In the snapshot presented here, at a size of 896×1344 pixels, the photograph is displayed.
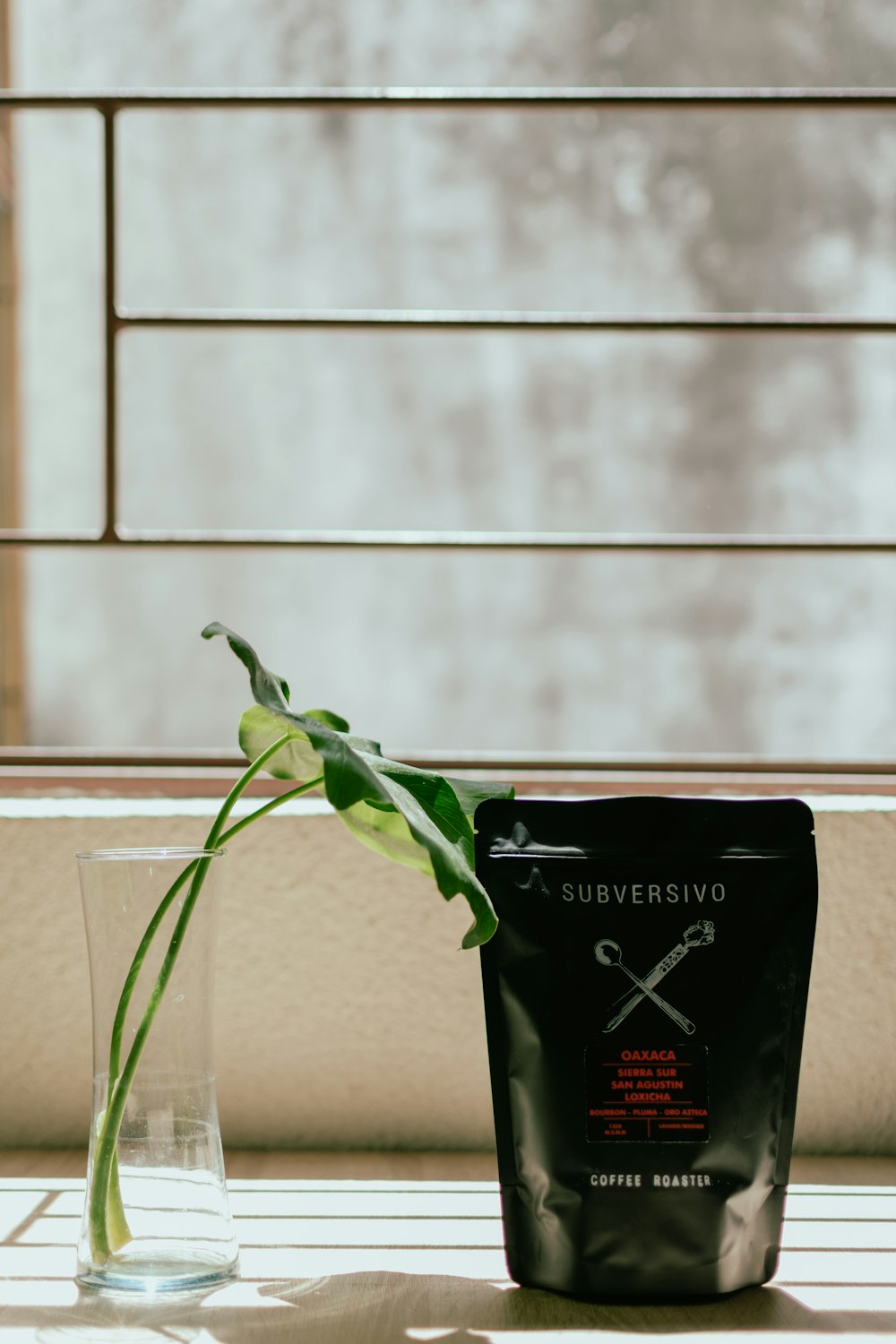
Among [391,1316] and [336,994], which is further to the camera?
[336,994]

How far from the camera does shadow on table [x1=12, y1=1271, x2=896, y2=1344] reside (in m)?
0.61

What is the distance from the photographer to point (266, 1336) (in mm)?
608

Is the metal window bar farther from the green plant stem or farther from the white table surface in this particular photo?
the green plant stem

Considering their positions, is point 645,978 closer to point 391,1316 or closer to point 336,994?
point 391,1316

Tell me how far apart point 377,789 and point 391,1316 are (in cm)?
28

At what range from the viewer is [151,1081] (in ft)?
2.08

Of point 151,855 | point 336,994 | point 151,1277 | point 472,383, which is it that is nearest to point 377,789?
point 151,855

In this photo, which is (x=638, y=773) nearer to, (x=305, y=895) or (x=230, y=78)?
(x=305, y=895)

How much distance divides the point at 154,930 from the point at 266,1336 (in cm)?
20

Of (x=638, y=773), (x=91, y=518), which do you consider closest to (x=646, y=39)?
(x=91, y=518)

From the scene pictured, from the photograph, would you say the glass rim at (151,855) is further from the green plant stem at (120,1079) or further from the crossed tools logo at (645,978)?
the crossed tools logo at (645,978)

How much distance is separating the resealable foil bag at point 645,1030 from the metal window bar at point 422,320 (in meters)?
0.45

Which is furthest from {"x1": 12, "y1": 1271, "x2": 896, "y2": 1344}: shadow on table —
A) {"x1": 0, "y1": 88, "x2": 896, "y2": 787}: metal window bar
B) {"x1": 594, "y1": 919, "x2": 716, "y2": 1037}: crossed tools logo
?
{"x1": 0, "y1": 88, "x2": 896, "y2": 787}: metal window bar

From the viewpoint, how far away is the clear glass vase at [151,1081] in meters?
0.63
